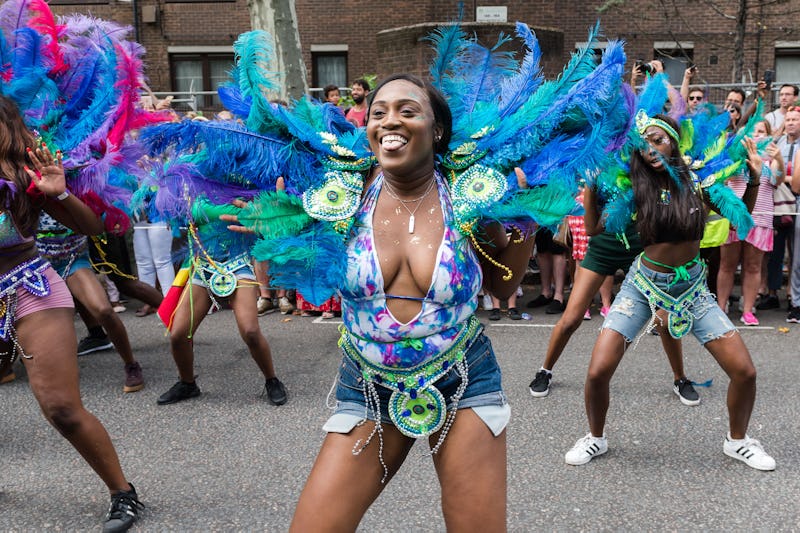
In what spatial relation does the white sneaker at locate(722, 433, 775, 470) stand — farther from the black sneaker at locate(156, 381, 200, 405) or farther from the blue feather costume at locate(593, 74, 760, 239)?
the black sneaker at locate(156, 381, 200, 405)

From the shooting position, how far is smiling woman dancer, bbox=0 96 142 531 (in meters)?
3.18

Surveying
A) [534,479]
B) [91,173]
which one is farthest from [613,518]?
[91,173]

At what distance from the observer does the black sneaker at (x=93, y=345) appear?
21.3ft

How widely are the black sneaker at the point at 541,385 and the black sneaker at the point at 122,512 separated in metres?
2.70

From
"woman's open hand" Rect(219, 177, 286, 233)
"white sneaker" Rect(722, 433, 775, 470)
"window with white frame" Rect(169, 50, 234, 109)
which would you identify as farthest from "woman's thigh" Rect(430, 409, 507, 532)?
"window with white frame" Rect(169, 50, 234, 109)

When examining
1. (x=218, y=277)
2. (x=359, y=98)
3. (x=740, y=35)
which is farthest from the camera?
(x=740, y=35)

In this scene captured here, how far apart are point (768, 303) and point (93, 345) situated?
6.85m

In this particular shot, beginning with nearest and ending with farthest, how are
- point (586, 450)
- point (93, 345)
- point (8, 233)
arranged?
point (8, 233) → point (586, 450) → point (93, 345)

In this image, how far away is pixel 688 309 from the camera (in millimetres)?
3883

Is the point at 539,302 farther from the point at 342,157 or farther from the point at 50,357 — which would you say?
the point at 342,157

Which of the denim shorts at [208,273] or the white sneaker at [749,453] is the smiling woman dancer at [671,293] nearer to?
the white sneaker at [749,453]

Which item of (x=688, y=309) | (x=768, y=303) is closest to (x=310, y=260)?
(x=688, y=309)

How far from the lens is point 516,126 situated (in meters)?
2.37

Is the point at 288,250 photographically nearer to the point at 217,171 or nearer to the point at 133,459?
the point at 217,171
